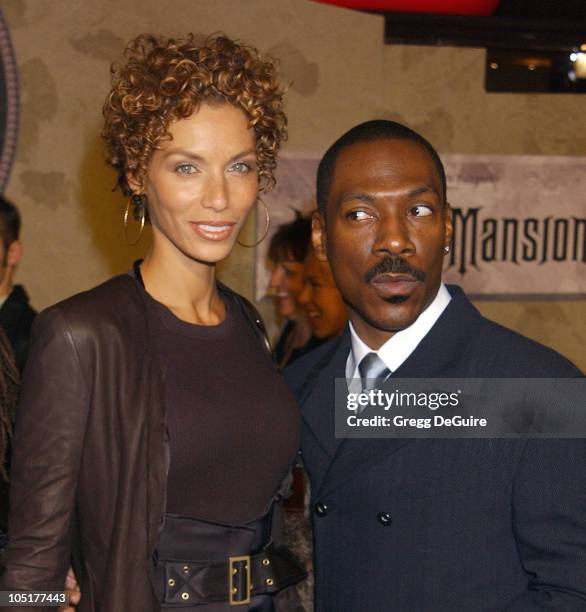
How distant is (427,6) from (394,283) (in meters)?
3.85

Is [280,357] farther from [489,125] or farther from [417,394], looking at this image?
[417,394]

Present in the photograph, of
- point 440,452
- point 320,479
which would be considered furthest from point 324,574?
point 440,452

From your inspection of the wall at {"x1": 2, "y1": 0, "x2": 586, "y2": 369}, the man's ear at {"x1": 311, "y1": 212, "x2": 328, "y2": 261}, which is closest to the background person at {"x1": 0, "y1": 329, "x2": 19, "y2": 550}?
the man's ear at {"x1": 311, "y1": 212, "x2": 328, "y2": 261}

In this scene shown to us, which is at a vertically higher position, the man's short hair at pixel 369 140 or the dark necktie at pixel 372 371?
the man's short hair at pixel 369 140

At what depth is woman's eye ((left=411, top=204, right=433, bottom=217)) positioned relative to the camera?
1883mm

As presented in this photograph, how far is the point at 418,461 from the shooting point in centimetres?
181

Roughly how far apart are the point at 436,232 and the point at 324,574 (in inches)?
31.4

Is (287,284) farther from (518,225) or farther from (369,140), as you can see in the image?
(369,140)

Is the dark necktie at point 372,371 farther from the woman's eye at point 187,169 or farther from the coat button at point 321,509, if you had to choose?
the woman's eye at point 187,169

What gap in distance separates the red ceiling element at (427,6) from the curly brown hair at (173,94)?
3.39 m

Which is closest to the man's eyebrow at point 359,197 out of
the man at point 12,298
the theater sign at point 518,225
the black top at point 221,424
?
the black top at point 221,424

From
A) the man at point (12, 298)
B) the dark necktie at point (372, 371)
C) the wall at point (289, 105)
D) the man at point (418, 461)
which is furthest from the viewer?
the wall at point (289, 105)

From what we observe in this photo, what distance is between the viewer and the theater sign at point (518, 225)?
555 cm

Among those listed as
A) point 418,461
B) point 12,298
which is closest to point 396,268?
point 418,461
